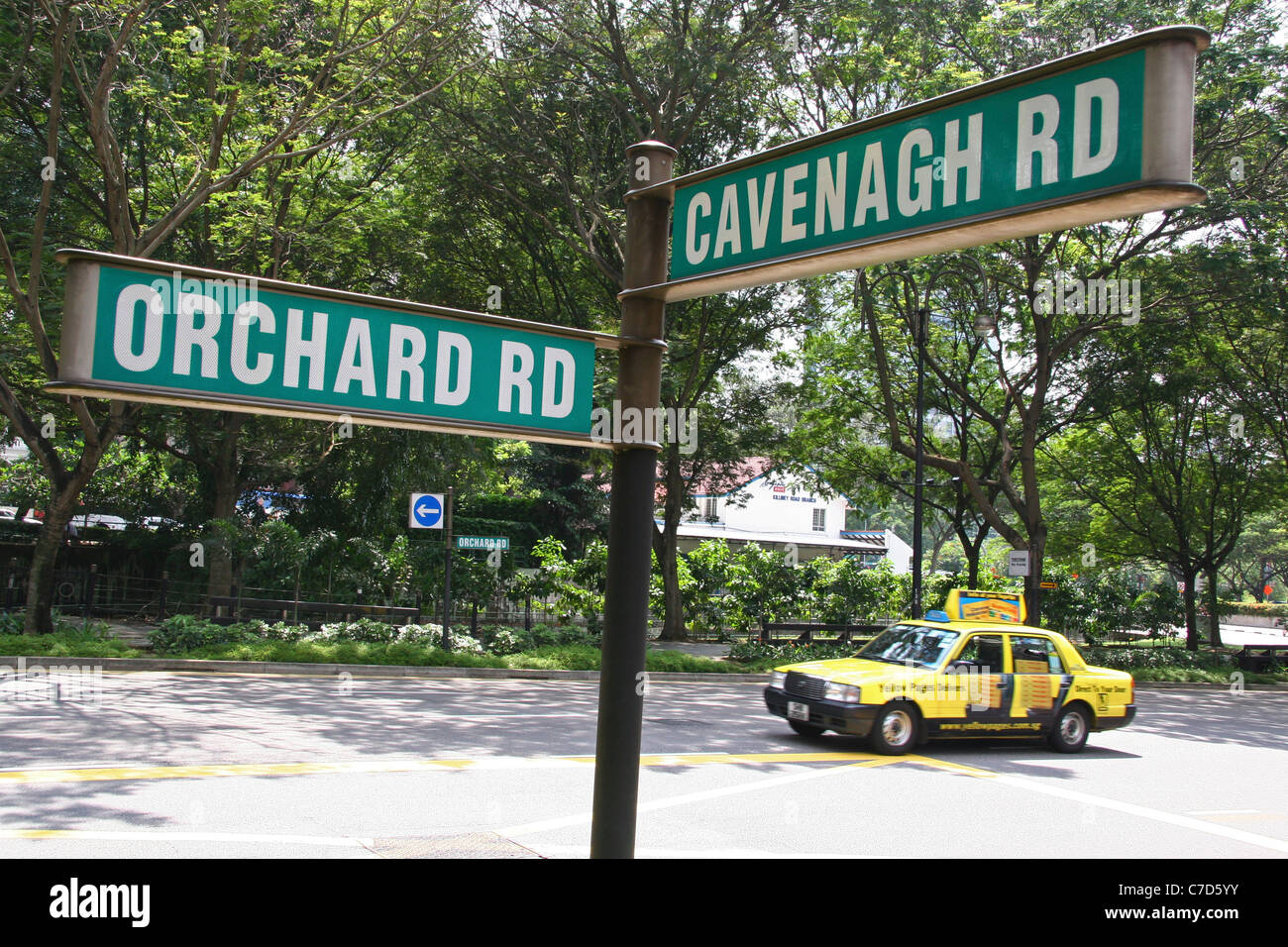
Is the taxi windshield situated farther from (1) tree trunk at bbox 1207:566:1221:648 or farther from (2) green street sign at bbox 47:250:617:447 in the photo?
(1) tree trunk at bbox 1207:566:1221:648

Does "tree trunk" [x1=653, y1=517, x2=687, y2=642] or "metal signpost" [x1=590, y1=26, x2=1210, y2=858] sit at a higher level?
"metal signpost" [x1=590, y1=26, x2=1210, y2=858]

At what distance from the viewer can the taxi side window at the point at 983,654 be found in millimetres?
13266

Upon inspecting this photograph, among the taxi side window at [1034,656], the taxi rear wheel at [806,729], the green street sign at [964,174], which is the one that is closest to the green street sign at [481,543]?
the taxi rear wheel at [806,729]

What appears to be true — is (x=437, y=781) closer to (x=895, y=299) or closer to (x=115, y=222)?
(x=115, y=222)

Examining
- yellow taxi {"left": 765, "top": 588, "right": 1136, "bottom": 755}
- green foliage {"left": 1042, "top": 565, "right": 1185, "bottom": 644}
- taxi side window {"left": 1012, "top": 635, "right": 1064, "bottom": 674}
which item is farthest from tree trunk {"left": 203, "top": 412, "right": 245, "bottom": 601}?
green foliage {"left": 1042, "top": 565, "right": 1185, "bottom": 644}

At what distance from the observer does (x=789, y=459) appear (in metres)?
32.8

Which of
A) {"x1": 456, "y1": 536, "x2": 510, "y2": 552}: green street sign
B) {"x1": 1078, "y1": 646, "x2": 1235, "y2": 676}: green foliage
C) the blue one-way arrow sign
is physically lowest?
{"x1": 1078, "y1": 646, "x2": 1235, "y2": 676}: green foliage

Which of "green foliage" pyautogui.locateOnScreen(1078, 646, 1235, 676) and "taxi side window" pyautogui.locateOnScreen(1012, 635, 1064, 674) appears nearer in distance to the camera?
"taxi side window" pyautogui.locateOnScreen(1012, 635, 1064, 674)

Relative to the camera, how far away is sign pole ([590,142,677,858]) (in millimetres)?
3252

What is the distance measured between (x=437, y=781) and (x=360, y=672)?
975 centimetres

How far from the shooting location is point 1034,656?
13.8m

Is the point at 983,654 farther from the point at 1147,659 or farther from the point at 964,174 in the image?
the point at 1147,659

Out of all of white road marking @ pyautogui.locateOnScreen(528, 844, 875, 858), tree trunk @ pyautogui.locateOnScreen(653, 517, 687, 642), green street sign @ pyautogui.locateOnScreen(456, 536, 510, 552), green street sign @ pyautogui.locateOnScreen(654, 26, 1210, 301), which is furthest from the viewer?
tree trunk @ pyautogui.locateOnScreen(653, 517, 687, 642)

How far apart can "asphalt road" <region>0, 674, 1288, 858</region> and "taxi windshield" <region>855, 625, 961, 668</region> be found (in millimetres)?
1147
